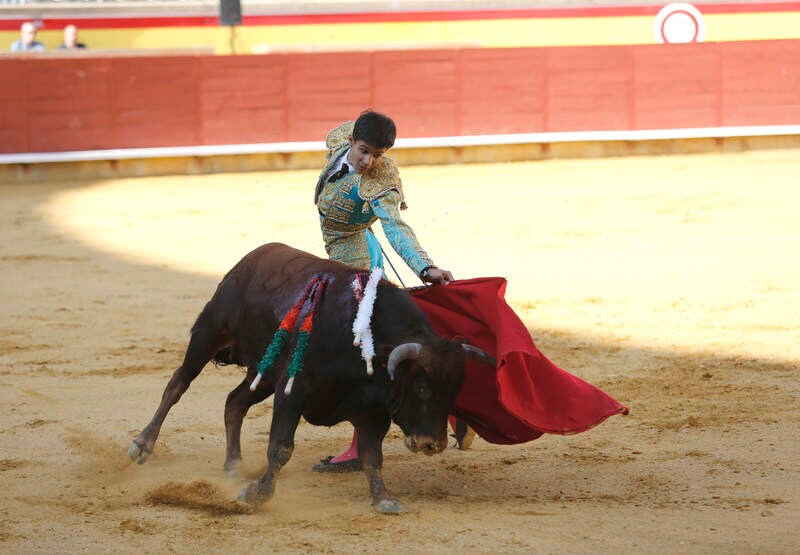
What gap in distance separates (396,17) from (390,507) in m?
12.3

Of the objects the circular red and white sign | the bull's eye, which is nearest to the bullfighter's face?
the bull's eye

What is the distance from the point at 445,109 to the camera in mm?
12070

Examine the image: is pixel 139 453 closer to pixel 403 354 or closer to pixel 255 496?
pixel 255 496

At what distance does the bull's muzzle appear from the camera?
10.2 feet

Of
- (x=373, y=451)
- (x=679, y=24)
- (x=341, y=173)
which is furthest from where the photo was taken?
(x=679, y=24)

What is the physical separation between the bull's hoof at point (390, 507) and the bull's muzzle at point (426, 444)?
176mm

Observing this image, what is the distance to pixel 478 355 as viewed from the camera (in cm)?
324

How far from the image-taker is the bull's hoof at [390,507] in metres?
3.18

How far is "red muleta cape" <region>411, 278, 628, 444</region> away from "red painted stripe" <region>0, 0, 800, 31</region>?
11.4 meters

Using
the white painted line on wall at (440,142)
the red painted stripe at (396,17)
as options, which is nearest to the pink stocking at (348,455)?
the white painted line on wall at (440,142)

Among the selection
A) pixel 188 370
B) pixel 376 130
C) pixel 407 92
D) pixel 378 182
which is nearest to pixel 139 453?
pixel 188 370

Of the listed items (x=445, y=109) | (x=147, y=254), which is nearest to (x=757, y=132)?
(x=445, y=109)

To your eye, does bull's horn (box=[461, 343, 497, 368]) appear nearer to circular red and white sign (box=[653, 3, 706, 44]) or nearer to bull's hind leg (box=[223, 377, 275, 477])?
bull's hind leg (box=[223, 377, 275, 477])

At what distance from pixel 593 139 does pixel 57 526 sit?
31.5 feet
